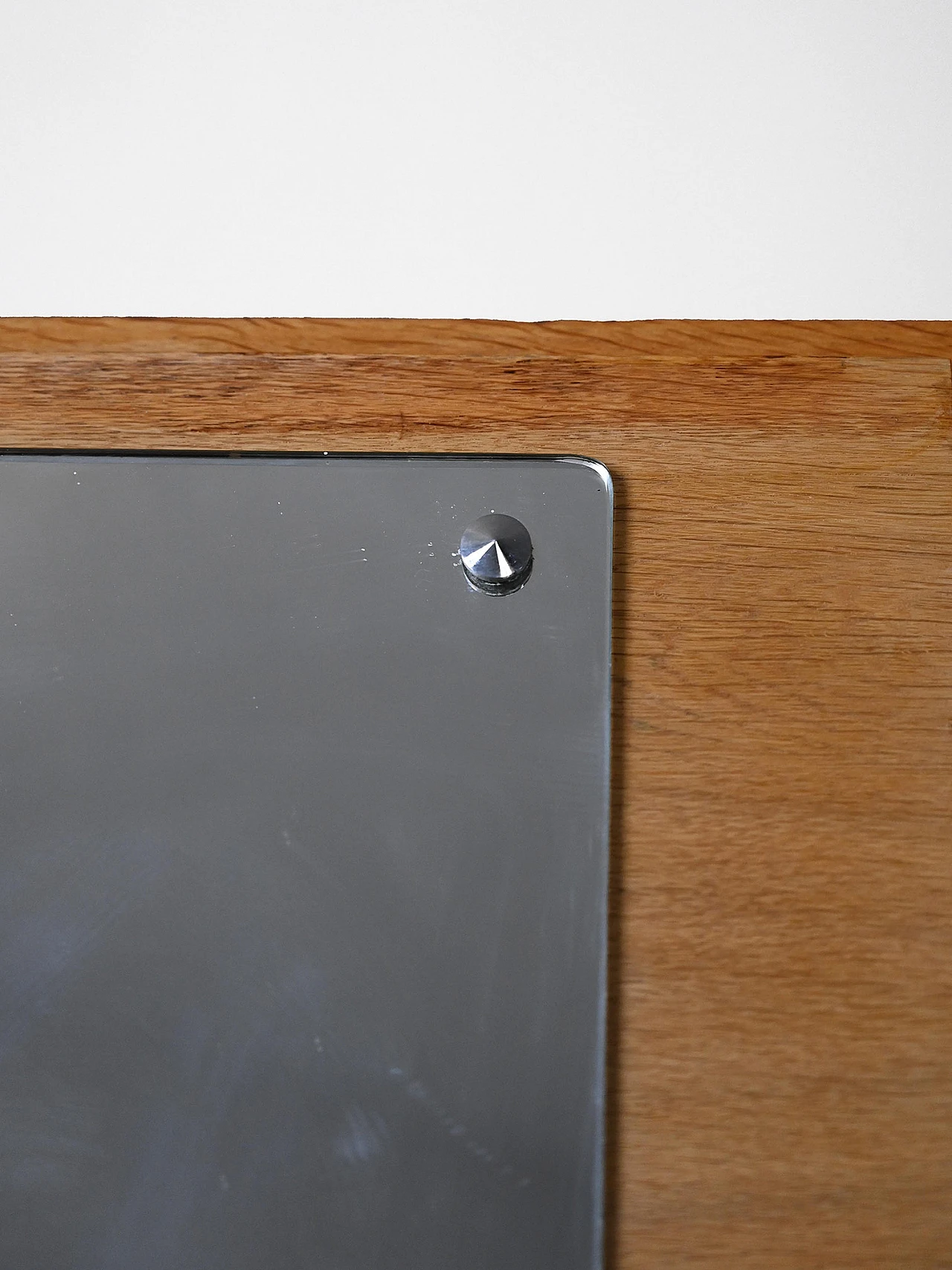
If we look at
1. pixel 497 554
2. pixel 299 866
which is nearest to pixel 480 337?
pixel 497 554

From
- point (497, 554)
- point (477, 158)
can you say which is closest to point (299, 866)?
point (497, 554)

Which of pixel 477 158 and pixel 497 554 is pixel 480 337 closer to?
pixel 497 554

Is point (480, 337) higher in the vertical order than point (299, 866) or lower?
higher

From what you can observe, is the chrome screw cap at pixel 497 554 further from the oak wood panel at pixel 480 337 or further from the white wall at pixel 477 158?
the white wall at pixel 477 158

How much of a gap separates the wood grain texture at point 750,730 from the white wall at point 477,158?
0.17 m

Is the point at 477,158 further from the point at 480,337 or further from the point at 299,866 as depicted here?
the point at 299,866

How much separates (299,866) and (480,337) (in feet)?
0.56

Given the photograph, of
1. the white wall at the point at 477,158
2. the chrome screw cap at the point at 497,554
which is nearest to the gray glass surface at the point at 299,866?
the chrome screw cap at the point at 497,554

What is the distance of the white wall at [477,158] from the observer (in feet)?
1.53

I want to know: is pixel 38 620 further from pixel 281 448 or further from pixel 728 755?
pixel 728 755

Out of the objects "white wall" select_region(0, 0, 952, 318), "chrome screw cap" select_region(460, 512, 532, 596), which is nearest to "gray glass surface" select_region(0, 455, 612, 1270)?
"chrome screw cap" select_region(460, 512, 532, 596)

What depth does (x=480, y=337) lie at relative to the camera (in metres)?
0.30

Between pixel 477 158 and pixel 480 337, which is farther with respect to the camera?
pixel 477 158

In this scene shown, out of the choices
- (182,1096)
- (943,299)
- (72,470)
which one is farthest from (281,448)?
(943,299)
